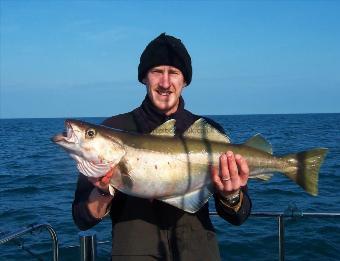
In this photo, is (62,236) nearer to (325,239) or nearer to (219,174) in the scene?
(325,239)

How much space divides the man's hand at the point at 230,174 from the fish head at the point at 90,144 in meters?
0.92

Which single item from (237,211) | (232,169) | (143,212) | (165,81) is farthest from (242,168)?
(165,81)

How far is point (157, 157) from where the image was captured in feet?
14.0

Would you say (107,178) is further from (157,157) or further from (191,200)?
(191,200)

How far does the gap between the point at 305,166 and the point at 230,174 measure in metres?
1.12

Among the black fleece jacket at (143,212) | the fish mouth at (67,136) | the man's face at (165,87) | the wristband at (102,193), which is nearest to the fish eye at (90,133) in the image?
the fish mouth at (67,136)

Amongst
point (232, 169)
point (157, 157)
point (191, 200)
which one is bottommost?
point (191, 200)

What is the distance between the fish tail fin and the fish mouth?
220 centimetres

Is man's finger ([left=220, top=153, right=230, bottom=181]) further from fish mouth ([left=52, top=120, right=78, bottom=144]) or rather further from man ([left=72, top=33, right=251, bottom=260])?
fish mouth ([left=52, top=120, right=78, bottom=144])

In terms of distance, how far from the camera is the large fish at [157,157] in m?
4.07

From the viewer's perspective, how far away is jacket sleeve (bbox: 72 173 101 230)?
4039mm

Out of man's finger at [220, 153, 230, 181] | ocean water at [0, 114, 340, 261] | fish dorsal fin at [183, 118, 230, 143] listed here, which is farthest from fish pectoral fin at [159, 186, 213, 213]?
ocean water at [0, 114, 340, 261]

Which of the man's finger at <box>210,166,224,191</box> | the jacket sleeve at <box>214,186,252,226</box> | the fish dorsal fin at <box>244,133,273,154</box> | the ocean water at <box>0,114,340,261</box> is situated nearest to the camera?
the man's finger at <box>210,166,224,191</box>

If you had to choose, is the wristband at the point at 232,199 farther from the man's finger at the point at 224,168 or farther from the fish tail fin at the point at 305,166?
the fish tail fin at the point at 305,166
